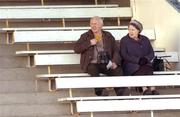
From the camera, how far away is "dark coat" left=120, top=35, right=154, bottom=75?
6496 mm

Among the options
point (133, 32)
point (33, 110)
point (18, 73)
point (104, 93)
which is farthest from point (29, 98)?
point (133, 32)

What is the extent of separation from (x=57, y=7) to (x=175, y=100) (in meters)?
2.38

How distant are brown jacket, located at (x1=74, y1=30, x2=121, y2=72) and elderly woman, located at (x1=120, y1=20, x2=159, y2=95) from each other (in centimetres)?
8

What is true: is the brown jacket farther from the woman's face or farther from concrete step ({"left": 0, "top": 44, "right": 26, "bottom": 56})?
concrete step ({"left": 0, "top": 44, "right": 26, "bottom": 56})

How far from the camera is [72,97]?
6.12 m

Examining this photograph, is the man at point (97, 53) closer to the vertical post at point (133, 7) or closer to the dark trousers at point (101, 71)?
the dark trousers at point (101, 71)

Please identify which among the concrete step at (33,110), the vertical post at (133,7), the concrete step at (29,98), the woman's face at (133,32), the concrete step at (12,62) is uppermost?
the vertical post at (133,7)

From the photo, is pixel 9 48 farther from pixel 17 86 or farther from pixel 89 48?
pixel 89 48

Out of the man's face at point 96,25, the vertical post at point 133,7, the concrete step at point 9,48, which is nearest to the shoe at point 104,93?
the man's face at point 96,25

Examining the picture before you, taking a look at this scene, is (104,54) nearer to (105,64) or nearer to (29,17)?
(105,64)

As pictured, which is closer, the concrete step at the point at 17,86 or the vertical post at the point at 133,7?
the concrete step at the point at 17,86

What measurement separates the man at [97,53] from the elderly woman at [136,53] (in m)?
0.09

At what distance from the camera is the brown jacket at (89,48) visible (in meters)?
6.43

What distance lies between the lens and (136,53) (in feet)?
21.6
